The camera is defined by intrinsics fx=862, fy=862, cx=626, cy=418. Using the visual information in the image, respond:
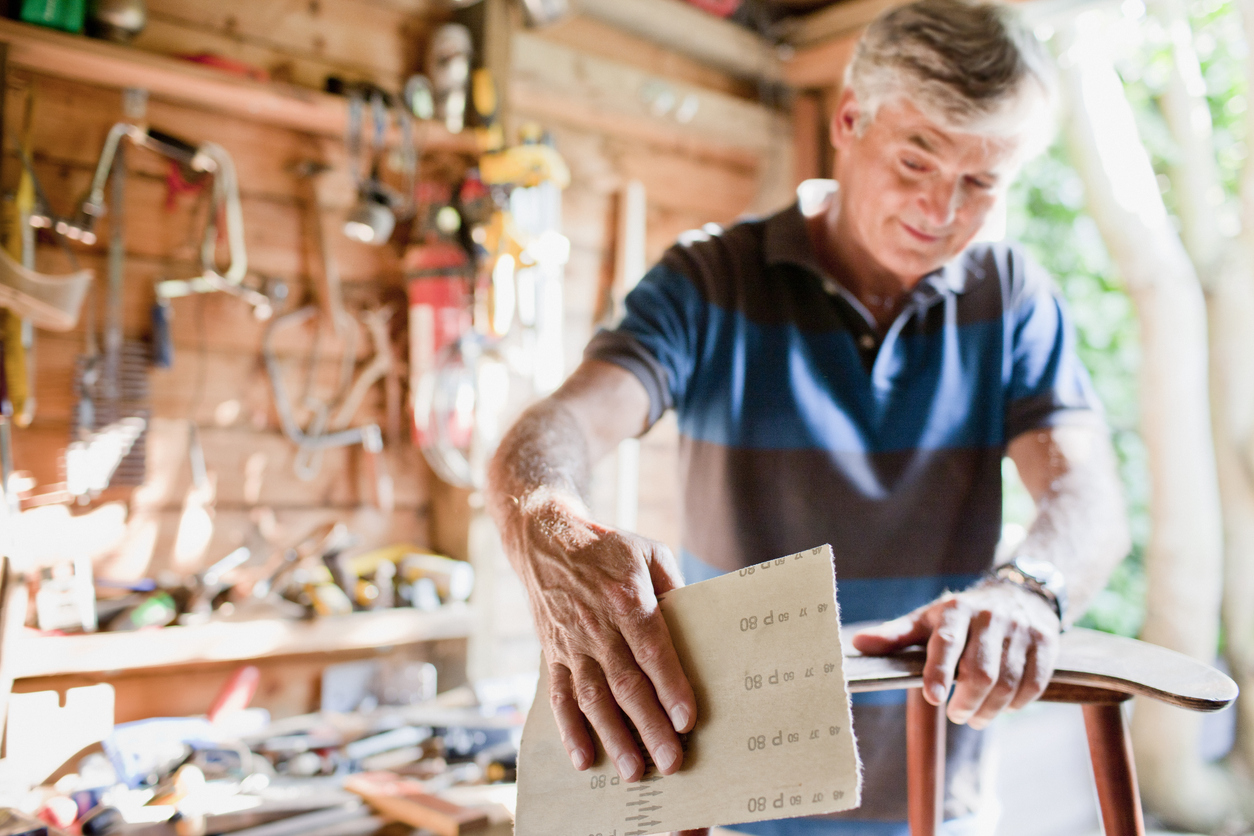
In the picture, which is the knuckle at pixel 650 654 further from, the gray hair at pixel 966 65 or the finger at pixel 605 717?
the gray hair at pixel 966 65

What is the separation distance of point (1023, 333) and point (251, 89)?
159 centimetres

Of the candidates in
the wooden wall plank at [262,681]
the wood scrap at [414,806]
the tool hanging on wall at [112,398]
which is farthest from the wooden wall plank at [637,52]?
the wood scrap at [414,806]

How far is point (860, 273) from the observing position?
4.30 ft

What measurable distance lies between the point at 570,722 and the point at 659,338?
2.02ft

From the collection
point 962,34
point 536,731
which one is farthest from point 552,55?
point 536,731

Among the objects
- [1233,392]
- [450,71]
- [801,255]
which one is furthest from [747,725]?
[1233,392]

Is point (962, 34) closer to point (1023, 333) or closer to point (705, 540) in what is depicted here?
point (1023, 333)

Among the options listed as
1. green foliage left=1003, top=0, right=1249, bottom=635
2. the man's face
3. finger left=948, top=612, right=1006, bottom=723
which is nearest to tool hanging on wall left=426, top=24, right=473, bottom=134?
the man's face

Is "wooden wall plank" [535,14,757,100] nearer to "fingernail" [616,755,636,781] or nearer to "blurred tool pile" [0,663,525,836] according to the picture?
"blurred tool pile" [0,663,525,836]

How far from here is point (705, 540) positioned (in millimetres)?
1238

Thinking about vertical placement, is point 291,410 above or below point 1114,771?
above

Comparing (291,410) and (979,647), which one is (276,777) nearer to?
(291,410)

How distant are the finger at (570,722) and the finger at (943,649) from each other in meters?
0.30

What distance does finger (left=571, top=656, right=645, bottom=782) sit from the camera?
0.58 m
